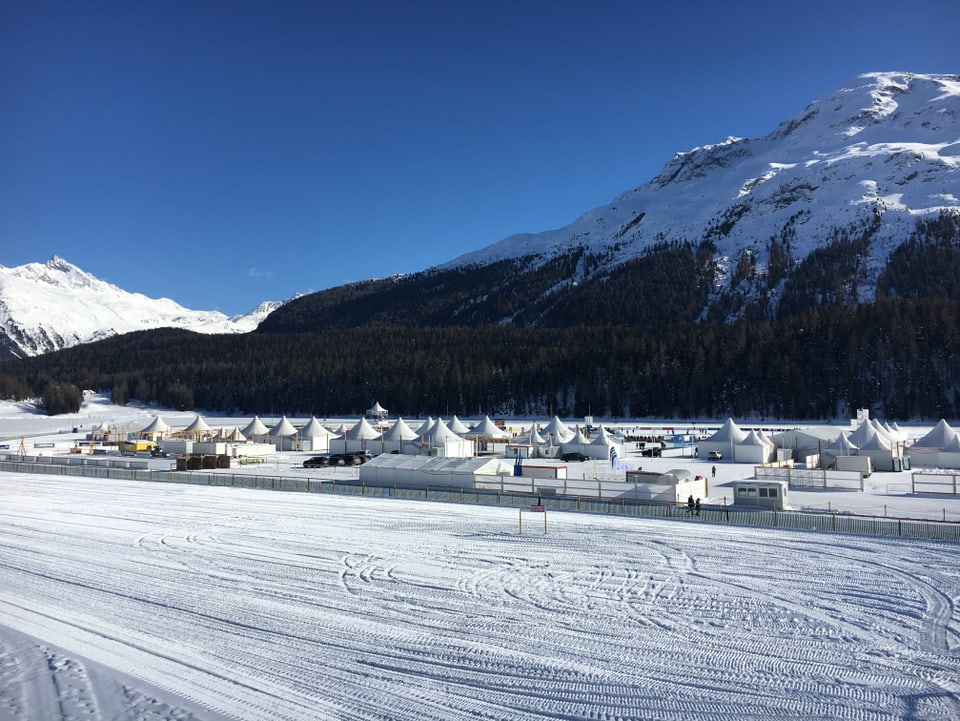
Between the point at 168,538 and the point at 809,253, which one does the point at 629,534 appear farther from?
the point at 809,253

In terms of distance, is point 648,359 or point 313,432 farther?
point 648,359

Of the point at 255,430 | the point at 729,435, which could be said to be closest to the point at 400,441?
the point at 255,430

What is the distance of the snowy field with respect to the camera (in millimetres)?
10562

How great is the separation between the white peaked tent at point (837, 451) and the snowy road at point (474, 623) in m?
18.9

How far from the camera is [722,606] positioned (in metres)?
15.1

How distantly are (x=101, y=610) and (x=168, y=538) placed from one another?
7.62 m

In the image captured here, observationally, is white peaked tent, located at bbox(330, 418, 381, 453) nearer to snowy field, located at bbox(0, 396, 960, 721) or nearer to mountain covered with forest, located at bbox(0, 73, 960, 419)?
snowy field, located at bbox(0, 396, 960, 721)

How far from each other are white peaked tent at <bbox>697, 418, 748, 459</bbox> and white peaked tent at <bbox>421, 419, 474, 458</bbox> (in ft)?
52.1

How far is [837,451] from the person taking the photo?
130ft

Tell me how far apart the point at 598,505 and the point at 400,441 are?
2618cm

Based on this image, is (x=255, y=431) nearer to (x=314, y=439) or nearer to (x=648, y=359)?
(x=314, y=439)

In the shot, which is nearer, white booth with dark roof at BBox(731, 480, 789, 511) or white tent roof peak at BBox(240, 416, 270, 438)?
white booth with dark roof at BBox(731, 480, 789, 511)

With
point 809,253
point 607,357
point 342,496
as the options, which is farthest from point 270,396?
point 809,253

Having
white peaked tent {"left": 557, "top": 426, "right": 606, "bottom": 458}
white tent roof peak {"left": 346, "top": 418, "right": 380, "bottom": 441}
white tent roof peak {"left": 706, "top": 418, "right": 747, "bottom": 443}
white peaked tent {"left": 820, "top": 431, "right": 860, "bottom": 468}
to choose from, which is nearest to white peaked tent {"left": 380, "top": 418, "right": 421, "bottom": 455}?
white tent roof peak {"left": 346, "top": 418, "right": 380, "bottom": 441}
